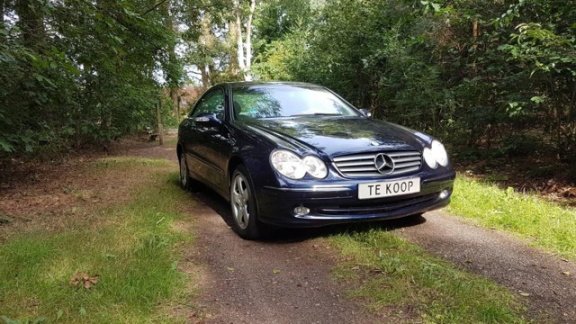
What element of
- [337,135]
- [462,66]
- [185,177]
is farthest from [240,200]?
[462,66]

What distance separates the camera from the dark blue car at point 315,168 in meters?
3.81

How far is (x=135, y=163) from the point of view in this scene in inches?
361

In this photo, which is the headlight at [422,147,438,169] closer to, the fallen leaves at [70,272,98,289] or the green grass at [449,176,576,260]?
the green grass at [449,176,576,260]

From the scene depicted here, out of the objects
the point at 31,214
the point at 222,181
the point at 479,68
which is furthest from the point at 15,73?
the point at 479,68

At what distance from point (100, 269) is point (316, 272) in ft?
5.17

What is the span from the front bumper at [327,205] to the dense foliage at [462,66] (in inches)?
89.3

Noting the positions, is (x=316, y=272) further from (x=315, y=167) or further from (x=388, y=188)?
(x=388, y=188)

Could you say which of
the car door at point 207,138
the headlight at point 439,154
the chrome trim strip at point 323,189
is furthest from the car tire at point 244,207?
the headlight at point 439,154

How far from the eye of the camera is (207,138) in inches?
213

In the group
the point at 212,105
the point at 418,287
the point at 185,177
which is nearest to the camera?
the point at 418,287

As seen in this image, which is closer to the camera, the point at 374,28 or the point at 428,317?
the point at 428,317

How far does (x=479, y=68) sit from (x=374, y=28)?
335 cm

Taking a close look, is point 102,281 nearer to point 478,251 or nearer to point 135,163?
point 478,251

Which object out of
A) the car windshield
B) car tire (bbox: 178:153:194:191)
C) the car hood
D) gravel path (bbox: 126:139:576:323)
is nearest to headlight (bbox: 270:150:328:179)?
the car hood
